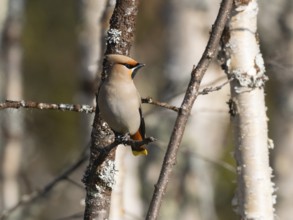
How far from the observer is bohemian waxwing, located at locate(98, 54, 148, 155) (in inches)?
119

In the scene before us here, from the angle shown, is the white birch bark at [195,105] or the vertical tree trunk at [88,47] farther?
the white birch bark at [195,105]

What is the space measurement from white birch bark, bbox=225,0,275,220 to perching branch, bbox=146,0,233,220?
0.57 meters

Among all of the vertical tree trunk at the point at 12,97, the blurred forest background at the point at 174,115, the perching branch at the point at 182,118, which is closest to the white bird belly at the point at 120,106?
the perching branch at the point at 182,118

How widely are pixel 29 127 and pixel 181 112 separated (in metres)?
9.37

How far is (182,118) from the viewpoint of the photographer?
301cm

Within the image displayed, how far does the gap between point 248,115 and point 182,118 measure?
784 mm

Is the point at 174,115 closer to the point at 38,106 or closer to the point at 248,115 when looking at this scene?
the point at 248,115

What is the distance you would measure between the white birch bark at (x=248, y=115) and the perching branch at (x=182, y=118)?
0.57 metres

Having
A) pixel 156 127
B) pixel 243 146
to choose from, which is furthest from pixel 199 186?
pixel 243 146

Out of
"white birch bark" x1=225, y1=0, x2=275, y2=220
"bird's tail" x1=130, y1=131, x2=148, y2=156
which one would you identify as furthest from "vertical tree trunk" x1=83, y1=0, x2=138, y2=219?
"white birch bark" x1=225, y1=0, x2=275, y2=220

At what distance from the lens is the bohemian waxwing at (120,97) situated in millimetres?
3014

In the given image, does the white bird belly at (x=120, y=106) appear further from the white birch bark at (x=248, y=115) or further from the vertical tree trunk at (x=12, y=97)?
the vertical tree trunk at (x=12, y=97)

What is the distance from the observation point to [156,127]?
9195 mm

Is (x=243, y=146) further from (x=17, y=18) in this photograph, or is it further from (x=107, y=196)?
(x=17, y=18)
